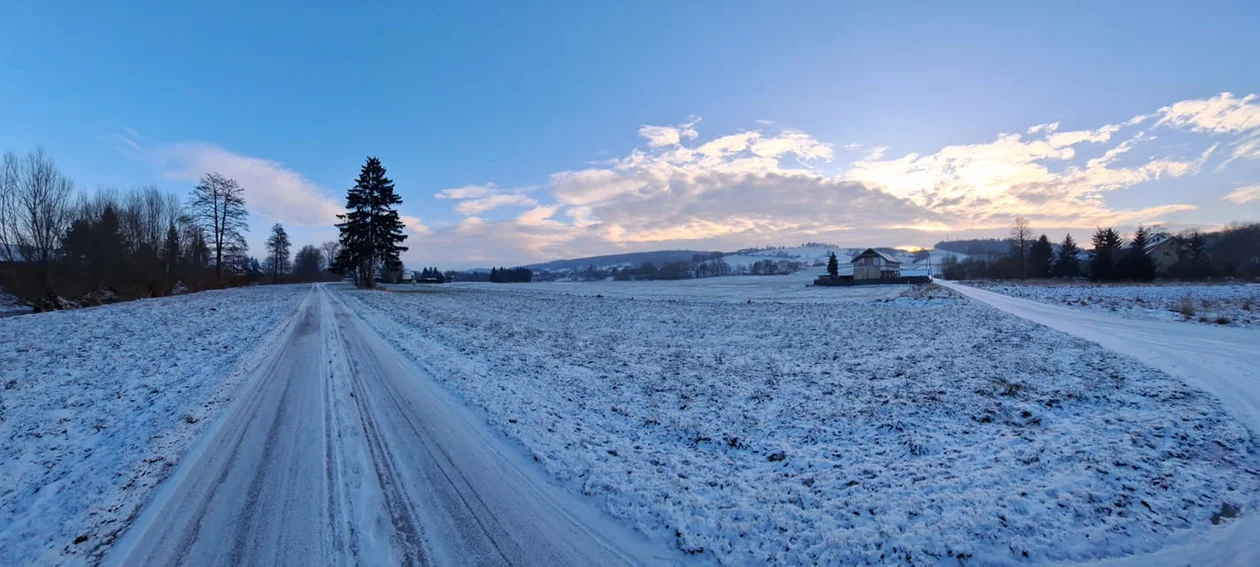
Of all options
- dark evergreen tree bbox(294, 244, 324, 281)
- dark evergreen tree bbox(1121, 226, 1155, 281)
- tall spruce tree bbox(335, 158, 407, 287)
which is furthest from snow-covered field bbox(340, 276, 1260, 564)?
dark evergreen tree bbox(294, 244, 324, 281)

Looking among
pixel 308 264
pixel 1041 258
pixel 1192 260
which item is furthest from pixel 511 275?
pixel 1192 260

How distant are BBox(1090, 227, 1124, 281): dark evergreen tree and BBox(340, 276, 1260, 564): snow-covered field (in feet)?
192

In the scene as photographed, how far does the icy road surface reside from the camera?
384cm

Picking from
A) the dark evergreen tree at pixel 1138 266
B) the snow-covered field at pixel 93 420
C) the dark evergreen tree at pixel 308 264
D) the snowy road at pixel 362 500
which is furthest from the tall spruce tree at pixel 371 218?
the dark evergreen tree at pixel 1138 266

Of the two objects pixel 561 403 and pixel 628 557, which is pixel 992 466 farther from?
pixel 561 403

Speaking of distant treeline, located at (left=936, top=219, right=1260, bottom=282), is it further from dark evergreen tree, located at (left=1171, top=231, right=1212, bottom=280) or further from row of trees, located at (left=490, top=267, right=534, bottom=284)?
row of trees, located at (left=490, top=267, right=534, bottom=284)

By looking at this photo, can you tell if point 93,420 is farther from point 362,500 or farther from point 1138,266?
point 1138,266

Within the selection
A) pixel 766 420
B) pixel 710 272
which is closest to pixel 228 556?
pixel 766 420

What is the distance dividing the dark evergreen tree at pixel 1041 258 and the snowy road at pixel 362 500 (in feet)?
283

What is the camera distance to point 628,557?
12.8 feet

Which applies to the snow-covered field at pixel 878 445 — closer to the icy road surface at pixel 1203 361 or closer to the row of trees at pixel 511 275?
the icy road surface at pixel 1203 361

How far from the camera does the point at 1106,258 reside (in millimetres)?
55062

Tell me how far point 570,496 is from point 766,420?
3.63m

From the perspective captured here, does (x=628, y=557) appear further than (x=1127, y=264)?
No
